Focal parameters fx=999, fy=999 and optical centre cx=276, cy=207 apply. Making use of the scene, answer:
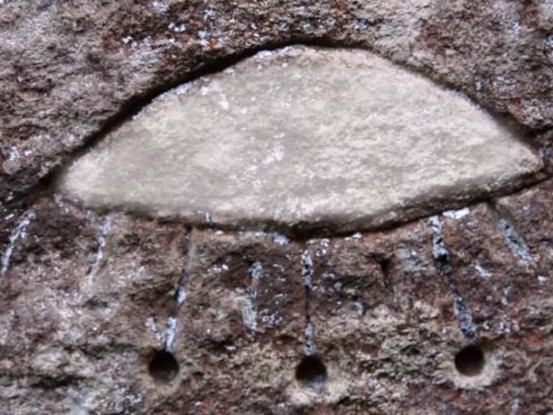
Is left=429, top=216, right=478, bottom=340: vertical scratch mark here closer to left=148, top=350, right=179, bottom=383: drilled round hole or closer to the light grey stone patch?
the light grey stone patch

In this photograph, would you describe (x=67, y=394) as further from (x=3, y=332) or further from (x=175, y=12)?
(x=175, y=12)

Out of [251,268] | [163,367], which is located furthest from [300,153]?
[163,367]

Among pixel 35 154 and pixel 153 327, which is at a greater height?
pixel 35 154

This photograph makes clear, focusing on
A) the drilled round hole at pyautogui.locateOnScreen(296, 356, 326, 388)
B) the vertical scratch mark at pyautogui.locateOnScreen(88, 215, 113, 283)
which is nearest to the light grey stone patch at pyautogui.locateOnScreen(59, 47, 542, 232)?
the vertical scratch mark at pyautogui.locateOnScreen(88, 215, 113, 283)

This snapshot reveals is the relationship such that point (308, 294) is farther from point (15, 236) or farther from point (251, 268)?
point (15, 236)

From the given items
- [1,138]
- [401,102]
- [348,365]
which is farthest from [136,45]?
[348,365]
